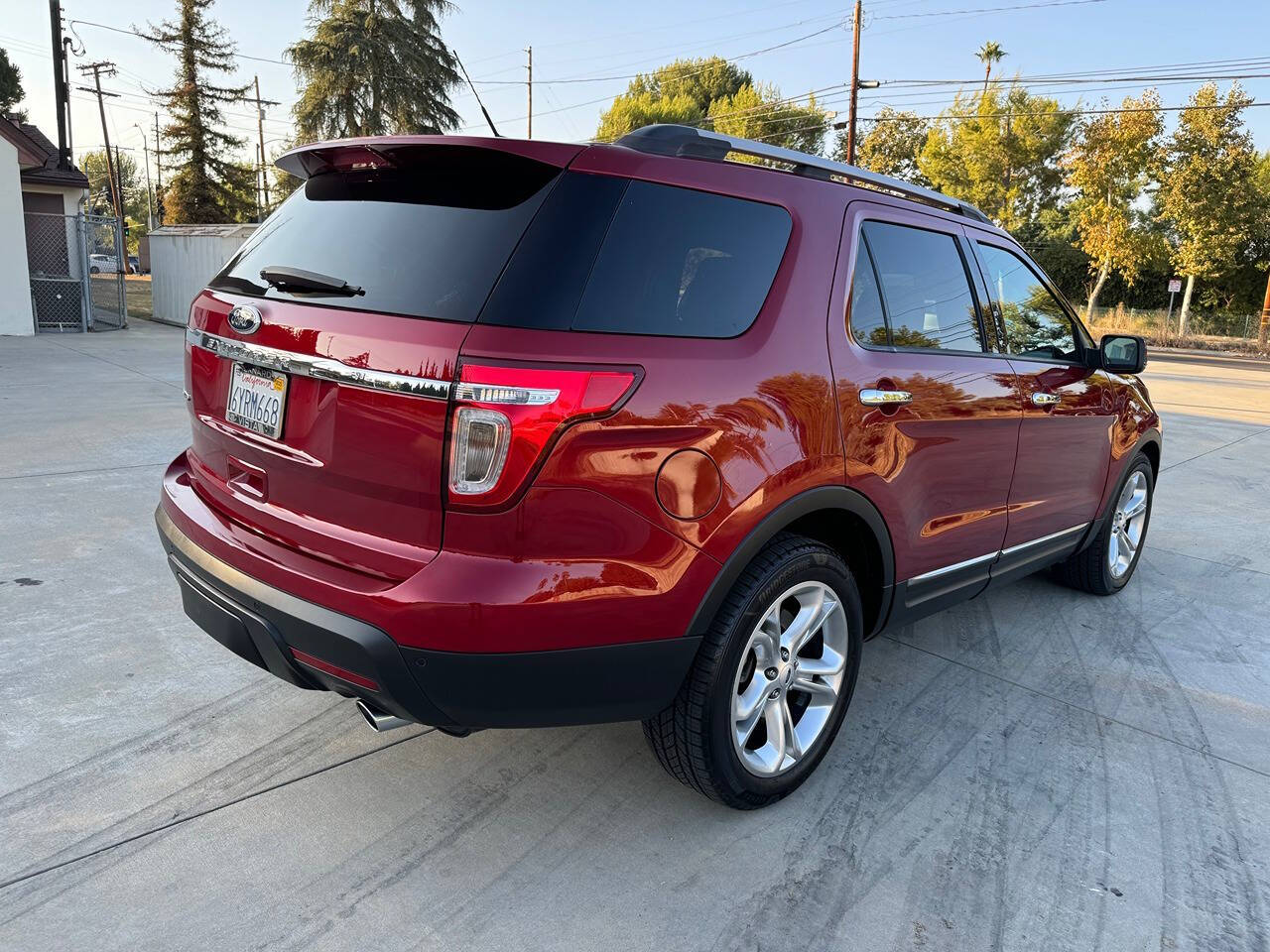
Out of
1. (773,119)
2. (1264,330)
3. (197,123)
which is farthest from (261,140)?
(1264,330)

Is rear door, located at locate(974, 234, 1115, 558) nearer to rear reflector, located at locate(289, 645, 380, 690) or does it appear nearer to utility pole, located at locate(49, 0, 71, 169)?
rear reflector, located at locate(289, 645, 380, 690)

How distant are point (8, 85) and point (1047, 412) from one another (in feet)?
102

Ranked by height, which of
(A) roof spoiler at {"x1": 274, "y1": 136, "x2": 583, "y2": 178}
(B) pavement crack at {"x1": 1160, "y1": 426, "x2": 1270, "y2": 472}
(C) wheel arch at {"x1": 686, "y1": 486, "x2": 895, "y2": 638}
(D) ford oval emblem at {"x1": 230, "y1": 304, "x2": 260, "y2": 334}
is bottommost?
(B) pavement crack at {"x1": 1160, "y1": 426, "x2": 1270, "y2": 472}

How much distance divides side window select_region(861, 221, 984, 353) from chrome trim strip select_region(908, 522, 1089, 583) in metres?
0.78

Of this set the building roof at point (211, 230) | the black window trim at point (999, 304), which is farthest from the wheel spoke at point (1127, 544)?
the building roof at point (211, 230)

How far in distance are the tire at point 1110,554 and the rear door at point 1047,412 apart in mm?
313

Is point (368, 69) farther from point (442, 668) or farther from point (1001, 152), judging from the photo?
point (442, 668)

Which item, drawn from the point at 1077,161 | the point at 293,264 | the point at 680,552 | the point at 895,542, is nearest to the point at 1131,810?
the point at 895,542

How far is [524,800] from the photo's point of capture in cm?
272

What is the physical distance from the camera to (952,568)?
333cm

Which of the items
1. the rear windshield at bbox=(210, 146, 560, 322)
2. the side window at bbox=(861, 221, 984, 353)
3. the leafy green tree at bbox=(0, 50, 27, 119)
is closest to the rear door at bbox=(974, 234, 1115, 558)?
Answer: the side window at bbox=(861, 221, 984, 353)

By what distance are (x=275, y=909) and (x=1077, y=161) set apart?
126ft

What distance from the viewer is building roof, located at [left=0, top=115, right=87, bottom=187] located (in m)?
15.8

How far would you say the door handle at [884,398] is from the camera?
2.74m
